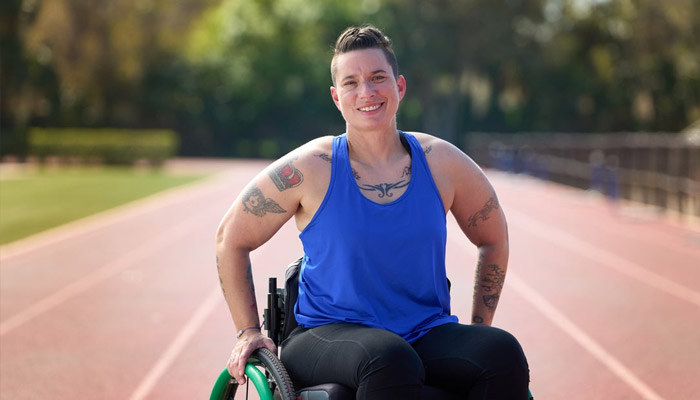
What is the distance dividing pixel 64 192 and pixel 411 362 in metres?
20.3

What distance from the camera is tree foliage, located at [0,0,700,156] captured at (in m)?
41.7

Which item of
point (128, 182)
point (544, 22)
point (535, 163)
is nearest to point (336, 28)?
point (544, 22)

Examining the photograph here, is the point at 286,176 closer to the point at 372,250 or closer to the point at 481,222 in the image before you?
the point at 372,250

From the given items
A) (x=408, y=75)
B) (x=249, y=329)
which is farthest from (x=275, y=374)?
(x=408, y=75)

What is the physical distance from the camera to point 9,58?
3853cm

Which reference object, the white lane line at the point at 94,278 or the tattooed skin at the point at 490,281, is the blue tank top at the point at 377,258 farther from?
the white lane line at the point at 94,278

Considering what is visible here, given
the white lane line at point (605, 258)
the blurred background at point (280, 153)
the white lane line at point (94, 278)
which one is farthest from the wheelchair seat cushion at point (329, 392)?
the white lane line at point (605, 258)

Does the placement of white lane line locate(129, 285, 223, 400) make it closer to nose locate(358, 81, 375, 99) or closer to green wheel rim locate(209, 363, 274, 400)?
→ green wheel rim locate(209, 363, 274, 400)

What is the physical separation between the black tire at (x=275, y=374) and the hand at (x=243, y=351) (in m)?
0.02

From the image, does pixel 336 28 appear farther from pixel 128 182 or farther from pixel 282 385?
pixel 282 385

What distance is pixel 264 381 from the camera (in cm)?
263

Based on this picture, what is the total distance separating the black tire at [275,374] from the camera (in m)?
2.56

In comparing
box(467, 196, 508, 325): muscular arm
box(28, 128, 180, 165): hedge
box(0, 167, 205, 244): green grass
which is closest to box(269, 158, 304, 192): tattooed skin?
box(467, 196, 508, 325): muscular arm

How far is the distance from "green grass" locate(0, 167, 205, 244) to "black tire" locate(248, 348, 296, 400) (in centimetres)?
1080
